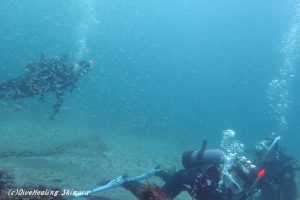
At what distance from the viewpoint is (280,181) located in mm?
9383

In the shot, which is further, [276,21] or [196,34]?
[196,34]

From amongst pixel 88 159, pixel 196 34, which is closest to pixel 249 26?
pixel 196 34

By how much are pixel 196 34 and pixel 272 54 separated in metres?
47.0

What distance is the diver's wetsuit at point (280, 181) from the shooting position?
9.23 metres

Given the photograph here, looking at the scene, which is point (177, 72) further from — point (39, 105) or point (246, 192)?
point (246, 192)

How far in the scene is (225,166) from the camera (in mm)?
6387

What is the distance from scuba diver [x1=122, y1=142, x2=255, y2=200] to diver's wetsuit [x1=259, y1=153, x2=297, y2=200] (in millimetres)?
2927

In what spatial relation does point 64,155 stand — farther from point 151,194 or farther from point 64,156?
point 151,194

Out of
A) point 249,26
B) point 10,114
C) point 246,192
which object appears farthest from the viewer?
point 249,26

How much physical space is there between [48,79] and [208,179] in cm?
755

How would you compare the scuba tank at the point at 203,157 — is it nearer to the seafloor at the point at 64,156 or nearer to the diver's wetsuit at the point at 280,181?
the seafloor at the point at 64,156

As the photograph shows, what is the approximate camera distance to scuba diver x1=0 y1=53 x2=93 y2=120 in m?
12.0

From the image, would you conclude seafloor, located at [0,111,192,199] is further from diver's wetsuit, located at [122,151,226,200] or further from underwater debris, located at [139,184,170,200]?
underwater debris, located at [139,184,170,200]

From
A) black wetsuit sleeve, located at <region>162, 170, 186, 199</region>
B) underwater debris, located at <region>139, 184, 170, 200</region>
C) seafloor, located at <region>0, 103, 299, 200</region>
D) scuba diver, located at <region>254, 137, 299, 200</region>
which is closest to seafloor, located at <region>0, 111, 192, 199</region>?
seafloor, located at <region>0, 103, 299, 200</region>
